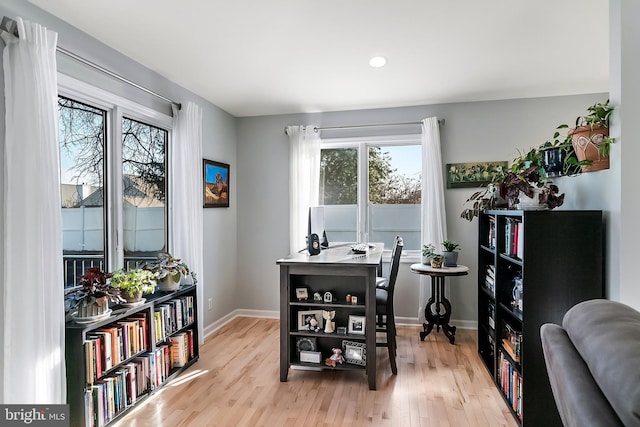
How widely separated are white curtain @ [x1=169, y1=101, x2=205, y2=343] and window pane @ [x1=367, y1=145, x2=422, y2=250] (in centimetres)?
202

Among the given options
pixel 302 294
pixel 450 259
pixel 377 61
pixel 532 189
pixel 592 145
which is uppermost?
pixel 377 61

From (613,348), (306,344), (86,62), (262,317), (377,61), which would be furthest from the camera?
(262,317)

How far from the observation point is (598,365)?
75 cm

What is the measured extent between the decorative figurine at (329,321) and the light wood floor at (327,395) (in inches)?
16.5

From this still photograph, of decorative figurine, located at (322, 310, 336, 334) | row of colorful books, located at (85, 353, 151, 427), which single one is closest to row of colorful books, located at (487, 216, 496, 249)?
decorative figurine, located at (322, 310, 336, 334)

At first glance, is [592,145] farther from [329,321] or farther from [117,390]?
[117,390]

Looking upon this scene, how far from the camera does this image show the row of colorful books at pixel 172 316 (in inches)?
104

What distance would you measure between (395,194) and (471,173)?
33.9 inches

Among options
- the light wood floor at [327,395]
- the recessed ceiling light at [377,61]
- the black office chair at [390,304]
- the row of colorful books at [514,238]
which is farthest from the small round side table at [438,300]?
the recessed ceiling light at [377,61]

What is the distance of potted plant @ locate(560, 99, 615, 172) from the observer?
181 cm

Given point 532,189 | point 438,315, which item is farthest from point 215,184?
point 532,189

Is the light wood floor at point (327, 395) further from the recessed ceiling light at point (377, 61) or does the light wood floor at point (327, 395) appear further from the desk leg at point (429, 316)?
the recessed ceiling light at point (377, 61)

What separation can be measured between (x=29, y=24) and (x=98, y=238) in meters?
1.40

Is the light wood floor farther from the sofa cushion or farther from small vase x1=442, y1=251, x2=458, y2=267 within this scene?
the sofa cushion
